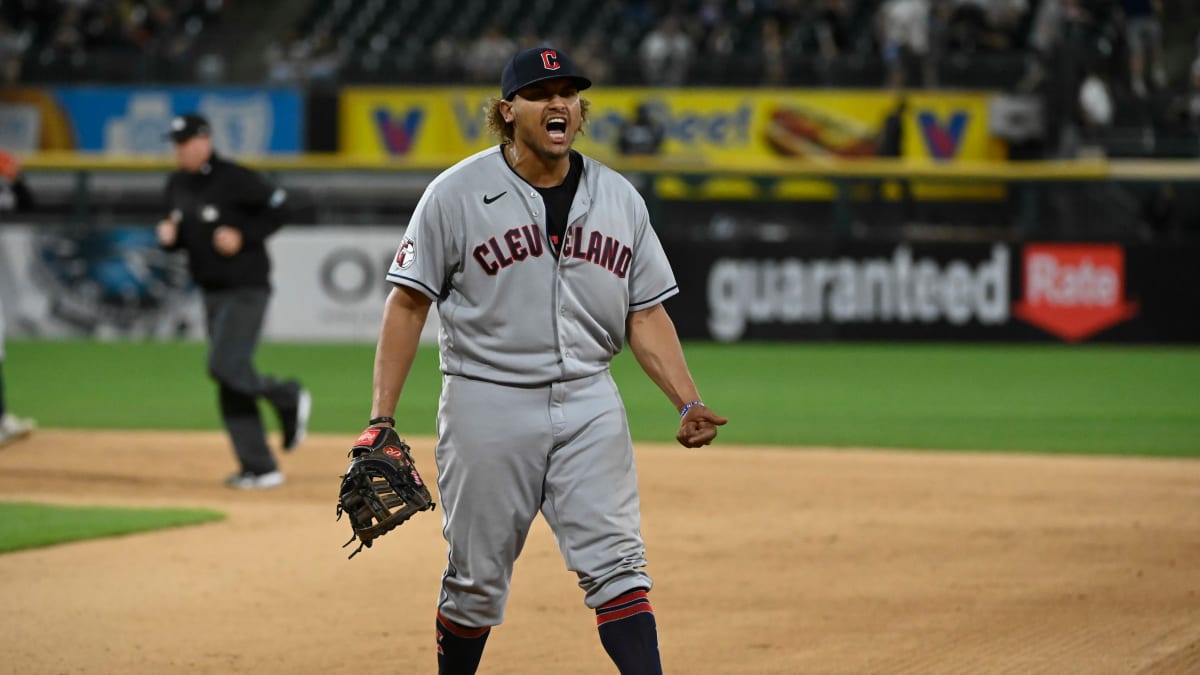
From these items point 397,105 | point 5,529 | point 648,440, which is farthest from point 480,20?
point 5,529

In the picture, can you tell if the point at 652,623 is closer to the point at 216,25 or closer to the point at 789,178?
the point at 789,178

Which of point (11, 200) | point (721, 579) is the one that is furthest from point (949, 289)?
point (721, 579)

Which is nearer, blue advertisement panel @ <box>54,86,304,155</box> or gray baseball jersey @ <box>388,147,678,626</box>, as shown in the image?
gray baseball jersey @ <box>388,147,678,626</box>

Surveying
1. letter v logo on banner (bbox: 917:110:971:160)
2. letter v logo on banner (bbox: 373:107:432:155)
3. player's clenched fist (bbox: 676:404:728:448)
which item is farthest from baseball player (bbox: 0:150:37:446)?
letter v logo on banner (bbox: 917:110:971:160)

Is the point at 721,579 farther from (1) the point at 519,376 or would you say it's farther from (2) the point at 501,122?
(2) the point at 501,122

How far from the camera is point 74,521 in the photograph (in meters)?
8.90

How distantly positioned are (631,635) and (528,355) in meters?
0.83

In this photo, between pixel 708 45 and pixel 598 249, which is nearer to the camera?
pixel 598 249

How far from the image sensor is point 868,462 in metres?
11.5

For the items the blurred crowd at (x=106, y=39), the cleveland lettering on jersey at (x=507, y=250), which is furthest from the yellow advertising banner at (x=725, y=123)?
the cleveland lettering on jersey at (x=507, y=250)

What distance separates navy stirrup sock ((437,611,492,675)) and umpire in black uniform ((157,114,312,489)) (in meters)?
5.26

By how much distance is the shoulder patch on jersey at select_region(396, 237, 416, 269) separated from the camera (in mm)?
4590

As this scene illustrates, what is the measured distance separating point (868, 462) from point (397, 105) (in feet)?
50.1

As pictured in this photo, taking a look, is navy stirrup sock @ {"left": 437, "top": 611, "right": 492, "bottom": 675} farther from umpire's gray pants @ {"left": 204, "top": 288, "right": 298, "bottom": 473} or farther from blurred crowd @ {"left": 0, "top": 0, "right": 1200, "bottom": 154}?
blurred crowd @ {"left": 0, "top": 0, "right": 1200, "bottom": 154}
